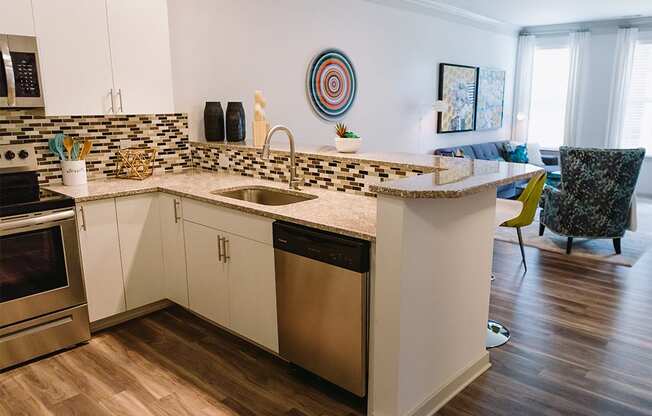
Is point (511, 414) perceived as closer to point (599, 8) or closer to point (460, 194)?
point (460, 194)

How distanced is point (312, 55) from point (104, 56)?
2.06m

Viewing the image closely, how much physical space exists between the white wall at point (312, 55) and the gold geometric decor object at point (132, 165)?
47 cm

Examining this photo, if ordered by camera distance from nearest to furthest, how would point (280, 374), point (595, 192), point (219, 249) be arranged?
1. point (280, 374)
2. point (219, 249)
3. point (595, 192)

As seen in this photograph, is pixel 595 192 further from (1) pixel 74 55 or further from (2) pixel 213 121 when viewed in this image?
(1) pixel 74 55

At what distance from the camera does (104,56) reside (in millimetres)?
3072

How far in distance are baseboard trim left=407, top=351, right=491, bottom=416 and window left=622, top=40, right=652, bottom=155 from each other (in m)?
6.65

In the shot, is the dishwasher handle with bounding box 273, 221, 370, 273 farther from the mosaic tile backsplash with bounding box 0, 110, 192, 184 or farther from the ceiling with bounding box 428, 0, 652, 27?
the ceiling with bounding box 428, 0, 652, 27

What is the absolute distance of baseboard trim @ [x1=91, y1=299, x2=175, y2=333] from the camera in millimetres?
3119

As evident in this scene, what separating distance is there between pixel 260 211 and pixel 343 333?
74 cm

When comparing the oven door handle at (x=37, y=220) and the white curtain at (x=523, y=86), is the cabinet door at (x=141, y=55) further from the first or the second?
the white curtain at (x=523, y=86)

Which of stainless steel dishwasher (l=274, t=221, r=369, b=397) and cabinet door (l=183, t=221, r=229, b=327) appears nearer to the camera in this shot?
stainless steel dishwasher (l=274, t=221, r=369, b=397)

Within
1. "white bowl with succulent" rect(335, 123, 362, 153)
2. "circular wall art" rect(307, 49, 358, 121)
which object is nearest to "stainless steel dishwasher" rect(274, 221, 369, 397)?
"white bowl with succulent" rect(335, 123, 362, 153)

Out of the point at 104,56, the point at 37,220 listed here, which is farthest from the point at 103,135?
the point at 37,220

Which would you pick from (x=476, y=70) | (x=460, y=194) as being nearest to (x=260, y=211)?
(x=460, y=194)
